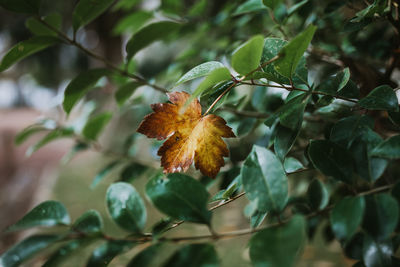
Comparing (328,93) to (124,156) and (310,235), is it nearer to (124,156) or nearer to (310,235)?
(310,235)

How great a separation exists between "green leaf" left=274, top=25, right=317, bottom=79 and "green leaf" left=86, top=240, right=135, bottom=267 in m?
0.26

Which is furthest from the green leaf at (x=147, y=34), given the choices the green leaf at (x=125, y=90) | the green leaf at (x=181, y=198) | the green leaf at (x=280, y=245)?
the green leaf at (x=280, y=245)

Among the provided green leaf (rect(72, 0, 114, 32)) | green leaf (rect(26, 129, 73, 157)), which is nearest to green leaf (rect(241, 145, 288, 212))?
green leaf (rect(72, 0, 114, 32))

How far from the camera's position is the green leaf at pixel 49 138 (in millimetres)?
766

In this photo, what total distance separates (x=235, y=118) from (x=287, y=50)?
318 millimetres

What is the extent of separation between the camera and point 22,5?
0.44m

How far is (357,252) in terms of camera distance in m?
0.48

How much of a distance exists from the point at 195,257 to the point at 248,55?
22 cm

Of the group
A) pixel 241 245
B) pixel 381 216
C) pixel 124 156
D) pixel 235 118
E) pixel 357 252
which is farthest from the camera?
pixel 241 245

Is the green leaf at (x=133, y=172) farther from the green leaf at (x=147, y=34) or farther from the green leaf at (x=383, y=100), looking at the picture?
the green leaf at (x=383, y=100)

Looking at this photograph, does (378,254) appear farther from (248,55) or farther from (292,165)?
(248,55)

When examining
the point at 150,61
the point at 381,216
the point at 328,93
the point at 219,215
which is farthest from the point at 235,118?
the point at 150,61

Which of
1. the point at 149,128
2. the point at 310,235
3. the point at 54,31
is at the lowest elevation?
the point at 310,235

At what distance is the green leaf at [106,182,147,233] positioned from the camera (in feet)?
1.04
